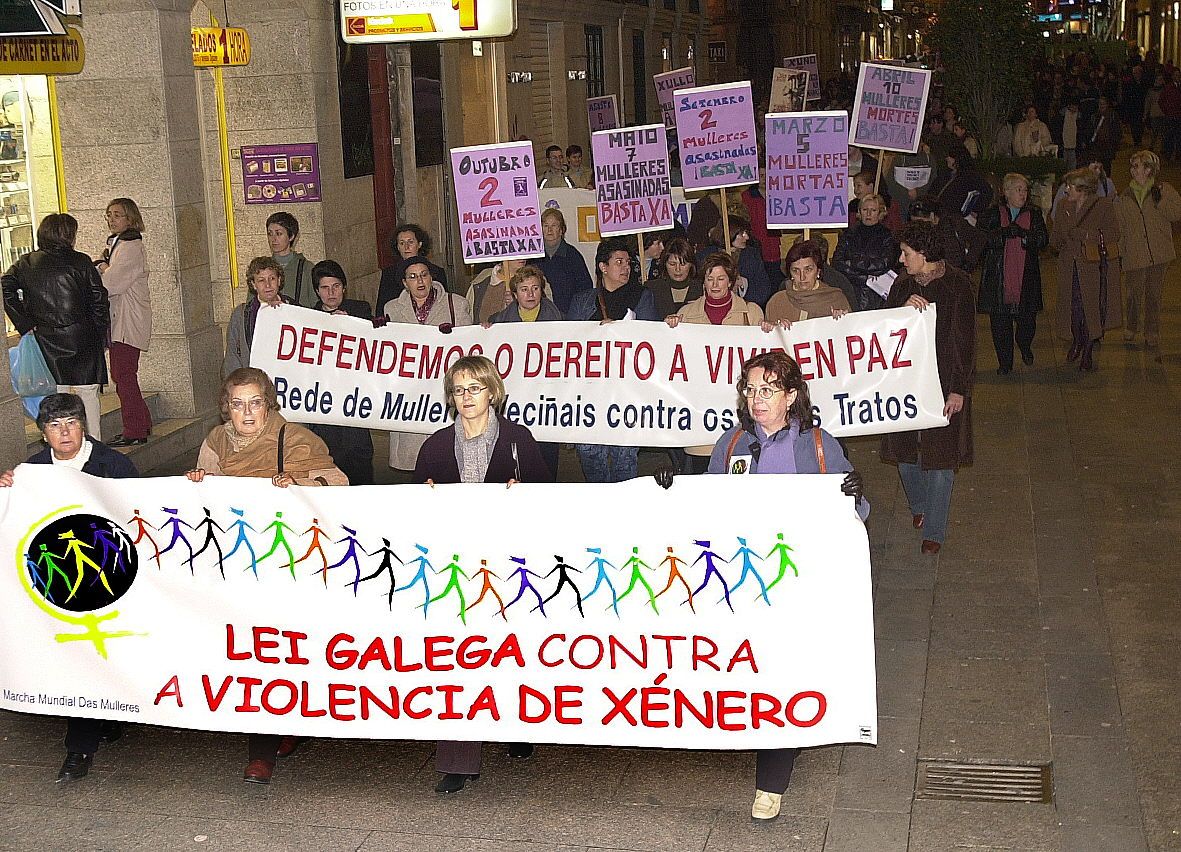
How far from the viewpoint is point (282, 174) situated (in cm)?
1537

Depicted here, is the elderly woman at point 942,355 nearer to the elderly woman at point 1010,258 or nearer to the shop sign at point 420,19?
the elderly woman at point 1010,258

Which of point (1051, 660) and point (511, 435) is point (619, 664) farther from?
point (1051, 660)

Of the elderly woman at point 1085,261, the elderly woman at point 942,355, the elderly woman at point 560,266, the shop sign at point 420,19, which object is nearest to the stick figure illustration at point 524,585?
the elderly woman at point 942,355

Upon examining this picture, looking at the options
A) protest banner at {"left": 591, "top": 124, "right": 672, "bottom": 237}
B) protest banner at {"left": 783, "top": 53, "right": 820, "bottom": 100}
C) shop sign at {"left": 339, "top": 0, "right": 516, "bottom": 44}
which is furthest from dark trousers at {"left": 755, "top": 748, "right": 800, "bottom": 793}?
protest banner at {"left": 783, "top": 53, "right": 820, "bottom": 100}

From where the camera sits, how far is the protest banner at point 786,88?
22078 mm

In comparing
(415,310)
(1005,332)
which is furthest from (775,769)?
(1005,332)

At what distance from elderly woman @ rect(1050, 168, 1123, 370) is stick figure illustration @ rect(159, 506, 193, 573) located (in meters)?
10.1

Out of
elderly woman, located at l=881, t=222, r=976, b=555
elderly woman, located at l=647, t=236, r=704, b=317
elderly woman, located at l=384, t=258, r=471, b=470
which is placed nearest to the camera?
elderly woman, located at l=881, t=222, r=976, b=555

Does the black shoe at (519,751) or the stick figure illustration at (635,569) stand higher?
the stick figure illustration at (635,569)

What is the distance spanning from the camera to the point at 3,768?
258 inches

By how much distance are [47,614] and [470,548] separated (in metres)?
1.72

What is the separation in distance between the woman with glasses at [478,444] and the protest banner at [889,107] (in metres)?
8.94

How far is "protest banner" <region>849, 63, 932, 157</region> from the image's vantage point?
48.8 feet

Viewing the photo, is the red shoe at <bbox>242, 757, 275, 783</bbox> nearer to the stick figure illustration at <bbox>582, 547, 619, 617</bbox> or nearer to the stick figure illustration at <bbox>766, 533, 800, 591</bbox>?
the stick figure illustration at <bbox>582, 547, 619, 617</bbox>
